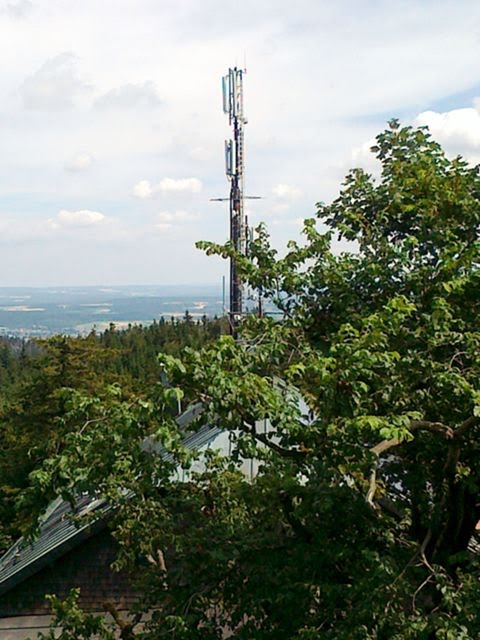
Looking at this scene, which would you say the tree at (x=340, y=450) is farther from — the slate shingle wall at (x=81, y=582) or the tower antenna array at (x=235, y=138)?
the tower antenna array at (x=235, y=138)

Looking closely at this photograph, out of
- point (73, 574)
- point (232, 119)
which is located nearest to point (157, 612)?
point (73, 574)

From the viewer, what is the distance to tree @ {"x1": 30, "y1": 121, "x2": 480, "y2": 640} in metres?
4.66

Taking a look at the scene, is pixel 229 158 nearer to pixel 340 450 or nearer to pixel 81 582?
pixel 81 582

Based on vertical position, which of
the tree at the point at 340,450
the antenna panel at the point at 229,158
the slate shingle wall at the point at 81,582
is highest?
the antenna panel at the point at 229,158

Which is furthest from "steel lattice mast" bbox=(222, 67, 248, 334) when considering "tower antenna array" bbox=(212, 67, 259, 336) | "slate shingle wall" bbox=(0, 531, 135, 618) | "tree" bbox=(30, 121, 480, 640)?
"tree" bbox=(30, 121, 480, 640)

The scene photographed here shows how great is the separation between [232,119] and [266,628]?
1699cm

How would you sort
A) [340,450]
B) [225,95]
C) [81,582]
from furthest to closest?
[225,95], [81,582], [340,450]

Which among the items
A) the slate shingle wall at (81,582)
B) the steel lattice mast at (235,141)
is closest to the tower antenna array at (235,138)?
the steel lattice mast at (235,141)

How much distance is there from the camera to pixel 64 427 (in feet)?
16.6

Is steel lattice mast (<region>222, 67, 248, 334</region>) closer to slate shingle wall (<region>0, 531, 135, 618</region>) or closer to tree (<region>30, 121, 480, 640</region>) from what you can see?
slate shingle wall (<region>0, 531, 135, 618</region>)

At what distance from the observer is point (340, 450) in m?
4.95

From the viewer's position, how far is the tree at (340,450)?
4.66 metres

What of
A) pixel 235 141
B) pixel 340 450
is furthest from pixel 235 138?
pixel 340 450

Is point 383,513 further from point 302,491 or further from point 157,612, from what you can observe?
point 157,612
